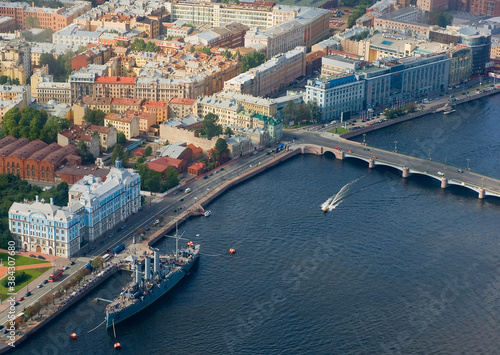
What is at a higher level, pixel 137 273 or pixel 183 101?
pixel 183 101

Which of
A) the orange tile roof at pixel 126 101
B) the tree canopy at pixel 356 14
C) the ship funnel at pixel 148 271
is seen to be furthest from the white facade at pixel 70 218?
the tree canopy at pixel 356 14

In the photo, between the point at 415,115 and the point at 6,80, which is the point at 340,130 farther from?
the point at 6,80

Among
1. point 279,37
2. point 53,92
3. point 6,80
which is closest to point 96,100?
point 53,92

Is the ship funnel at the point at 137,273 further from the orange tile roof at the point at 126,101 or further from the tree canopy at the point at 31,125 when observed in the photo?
the orange tile roof at the point at 126,101

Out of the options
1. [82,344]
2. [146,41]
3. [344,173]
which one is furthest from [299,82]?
[82,344]

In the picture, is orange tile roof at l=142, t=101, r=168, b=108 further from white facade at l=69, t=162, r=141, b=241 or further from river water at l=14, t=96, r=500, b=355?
white facade at l=69, t=162, r=141, b=241

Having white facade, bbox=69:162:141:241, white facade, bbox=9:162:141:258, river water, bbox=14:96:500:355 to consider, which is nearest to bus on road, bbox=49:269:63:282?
white facade, bbox=9:162:141:258

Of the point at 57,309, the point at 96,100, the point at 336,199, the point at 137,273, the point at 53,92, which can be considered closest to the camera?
the point at 57,309
